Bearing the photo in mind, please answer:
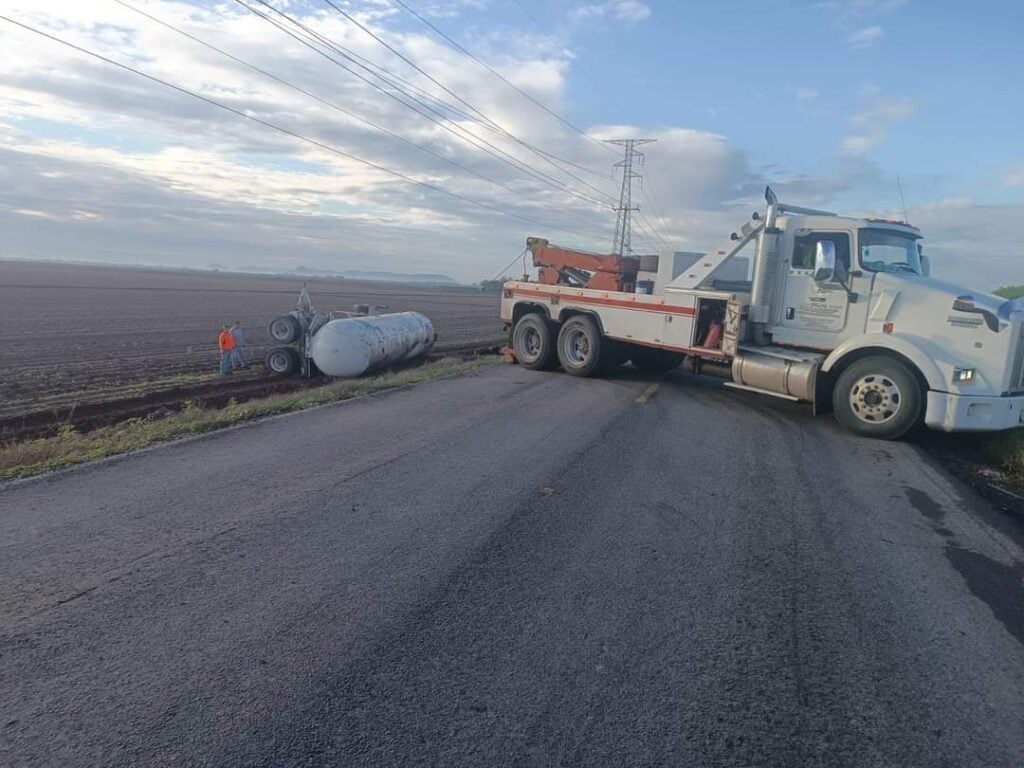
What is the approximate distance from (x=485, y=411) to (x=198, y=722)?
23.7ft

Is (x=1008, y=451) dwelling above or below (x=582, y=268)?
below

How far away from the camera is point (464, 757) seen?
290 centimetres

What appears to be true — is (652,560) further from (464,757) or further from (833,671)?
(464,757)

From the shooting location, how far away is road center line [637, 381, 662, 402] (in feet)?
39.5

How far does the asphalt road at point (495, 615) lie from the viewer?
305cm

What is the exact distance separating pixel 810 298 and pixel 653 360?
457 cm

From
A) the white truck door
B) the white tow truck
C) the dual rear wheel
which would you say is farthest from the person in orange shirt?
the white truck door

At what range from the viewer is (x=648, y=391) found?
42.4 ft

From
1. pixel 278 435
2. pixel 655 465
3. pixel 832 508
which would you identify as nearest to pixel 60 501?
pixel 278 435

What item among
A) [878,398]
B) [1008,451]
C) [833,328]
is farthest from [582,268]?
[1008,451]

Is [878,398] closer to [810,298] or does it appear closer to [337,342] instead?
[810,298]

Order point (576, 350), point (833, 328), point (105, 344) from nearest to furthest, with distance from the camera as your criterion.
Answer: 1. point (833, 328)
2. point (576, 350)
3. point (105, 344)

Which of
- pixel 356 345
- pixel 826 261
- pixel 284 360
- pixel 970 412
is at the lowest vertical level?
pixel 284 360

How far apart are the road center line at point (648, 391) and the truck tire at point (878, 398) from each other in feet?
9.73
